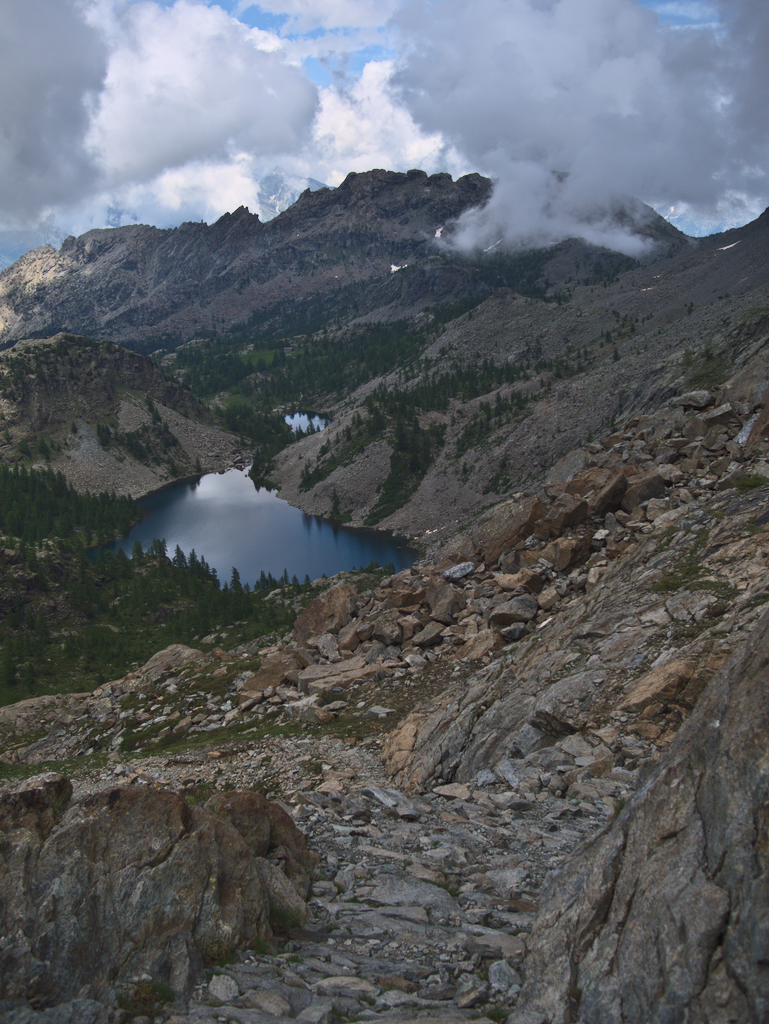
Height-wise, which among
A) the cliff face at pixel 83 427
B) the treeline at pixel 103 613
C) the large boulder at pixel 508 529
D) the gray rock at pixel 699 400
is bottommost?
A: the treeline at pixel 103 613

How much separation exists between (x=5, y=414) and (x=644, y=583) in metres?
202

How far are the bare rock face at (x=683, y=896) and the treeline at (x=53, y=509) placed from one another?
430 ft

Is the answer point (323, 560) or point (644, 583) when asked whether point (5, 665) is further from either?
point (644, 583)

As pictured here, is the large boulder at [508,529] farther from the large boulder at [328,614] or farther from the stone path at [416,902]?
the stone path at [416,902]

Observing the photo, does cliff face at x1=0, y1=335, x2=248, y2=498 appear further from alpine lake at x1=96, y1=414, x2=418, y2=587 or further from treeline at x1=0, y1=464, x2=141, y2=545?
alpine lake at x1=96, y1=414, x2=418, y2=587

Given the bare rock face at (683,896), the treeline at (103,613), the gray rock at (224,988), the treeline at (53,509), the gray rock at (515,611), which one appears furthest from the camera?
the treeline at (53,509)

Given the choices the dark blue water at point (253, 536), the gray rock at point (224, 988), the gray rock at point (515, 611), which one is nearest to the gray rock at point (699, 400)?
the gray rock at point (515, 611)

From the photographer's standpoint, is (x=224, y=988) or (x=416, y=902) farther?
(x=416, y=902)

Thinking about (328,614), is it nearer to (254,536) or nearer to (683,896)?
(683,896)

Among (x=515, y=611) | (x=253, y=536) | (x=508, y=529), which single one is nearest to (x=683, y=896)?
(x=515, y=611)

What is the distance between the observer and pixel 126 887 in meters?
8.78

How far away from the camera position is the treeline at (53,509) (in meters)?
126

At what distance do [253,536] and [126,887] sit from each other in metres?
121

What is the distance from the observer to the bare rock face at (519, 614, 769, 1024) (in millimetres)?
5512
